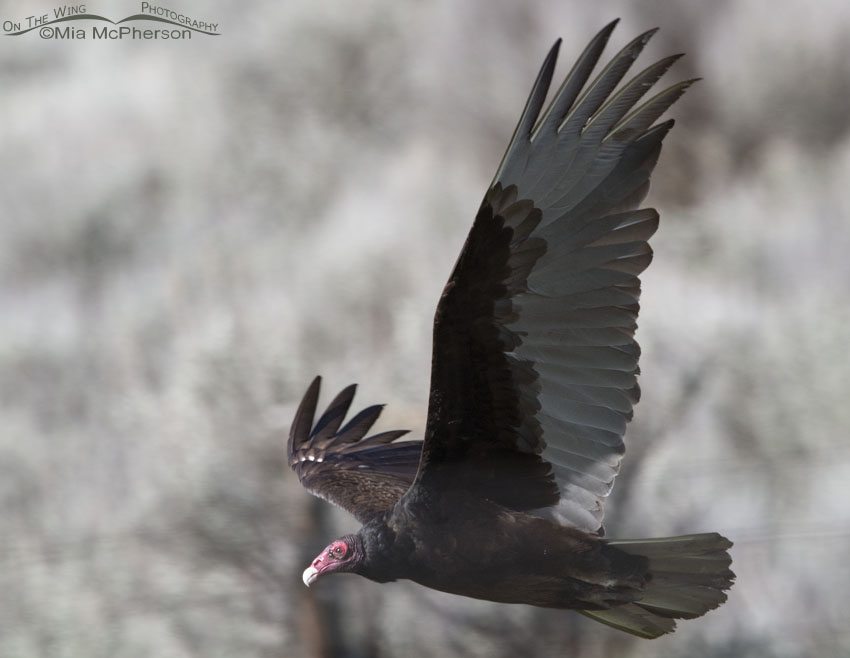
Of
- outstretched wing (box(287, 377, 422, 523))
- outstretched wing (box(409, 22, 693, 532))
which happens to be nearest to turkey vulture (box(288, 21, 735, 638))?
outstretched wing (box(409, 22, 693, 532))

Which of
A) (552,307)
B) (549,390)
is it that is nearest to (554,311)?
(552,307)

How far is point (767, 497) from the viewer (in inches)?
185

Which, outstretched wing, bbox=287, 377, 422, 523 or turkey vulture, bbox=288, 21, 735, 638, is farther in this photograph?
outstretched wing, bbox=287, 377, 422, 523

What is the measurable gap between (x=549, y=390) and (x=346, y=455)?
869 millimetres

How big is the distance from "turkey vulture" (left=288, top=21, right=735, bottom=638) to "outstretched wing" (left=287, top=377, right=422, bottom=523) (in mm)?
370

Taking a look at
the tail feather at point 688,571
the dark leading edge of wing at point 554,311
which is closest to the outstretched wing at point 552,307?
the dark leading edge of wing at point 554,311

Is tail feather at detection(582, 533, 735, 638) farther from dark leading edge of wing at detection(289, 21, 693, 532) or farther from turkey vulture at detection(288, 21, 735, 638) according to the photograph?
dark leading edge of wing at detection(289, 21, 693, 532)

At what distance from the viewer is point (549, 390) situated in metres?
1.91

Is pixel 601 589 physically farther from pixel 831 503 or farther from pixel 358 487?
pixel 831 503

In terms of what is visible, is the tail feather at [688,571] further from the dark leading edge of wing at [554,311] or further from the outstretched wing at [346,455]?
the outstretched wing at [346,455]

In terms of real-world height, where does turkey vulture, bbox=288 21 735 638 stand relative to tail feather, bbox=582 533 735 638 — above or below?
above

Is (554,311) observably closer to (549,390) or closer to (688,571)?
(549,390)

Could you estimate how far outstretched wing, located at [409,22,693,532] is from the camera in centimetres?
176

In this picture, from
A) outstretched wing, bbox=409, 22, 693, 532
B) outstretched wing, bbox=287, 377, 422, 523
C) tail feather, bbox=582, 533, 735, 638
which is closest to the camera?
outstretched wing, bbox=409, 22, 693, 532
